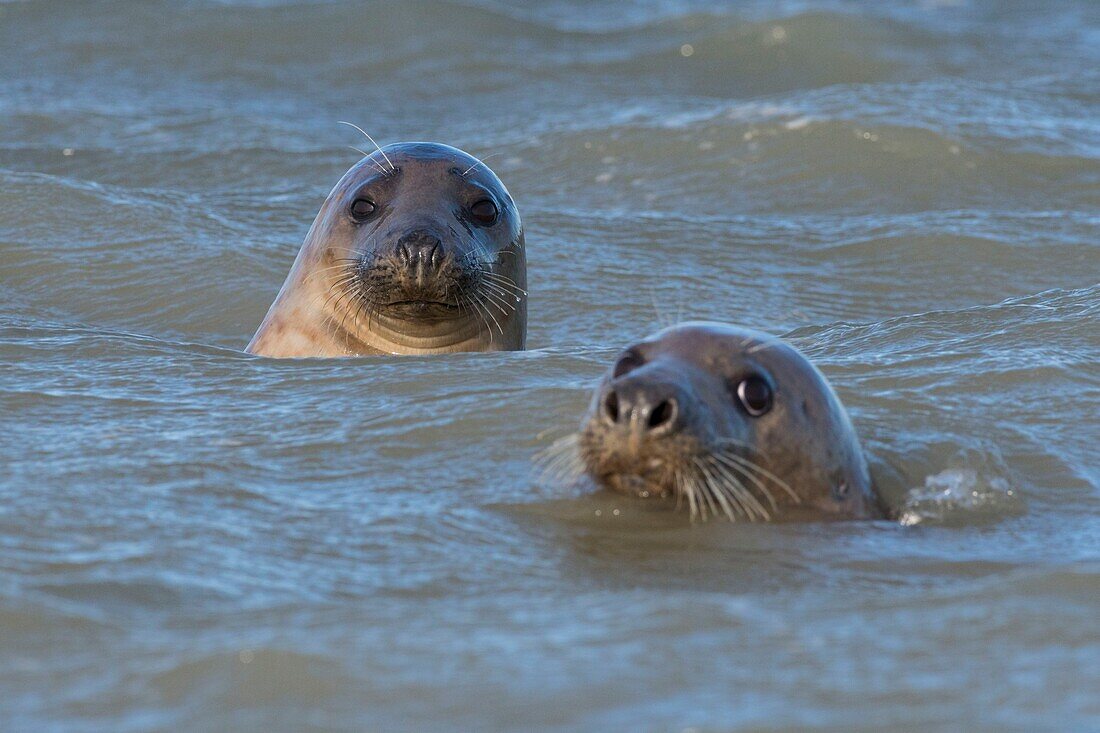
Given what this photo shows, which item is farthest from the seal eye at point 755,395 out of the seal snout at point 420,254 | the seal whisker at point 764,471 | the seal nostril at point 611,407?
the seal snout at point 420,254

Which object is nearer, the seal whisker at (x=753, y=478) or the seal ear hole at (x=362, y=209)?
the seal whisker at (x=753, y=478)

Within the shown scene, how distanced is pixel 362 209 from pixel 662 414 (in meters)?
2.72

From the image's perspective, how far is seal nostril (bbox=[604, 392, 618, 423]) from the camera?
15.9 ft

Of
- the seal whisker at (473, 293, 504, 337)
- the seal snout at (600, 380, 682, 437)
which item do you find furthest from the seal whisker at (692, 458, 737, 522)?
the seal whisker at (473, 293, 504, 337)

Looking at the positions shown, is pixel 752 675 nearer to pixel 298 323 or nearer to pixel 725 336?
pixel 725 336

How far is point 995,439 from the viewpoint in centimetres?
597

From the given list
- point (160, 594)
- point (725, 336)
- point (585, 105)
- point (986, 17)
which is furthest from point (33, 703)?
point (986, 17)

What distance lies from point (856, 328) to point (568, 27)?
11.2 metres

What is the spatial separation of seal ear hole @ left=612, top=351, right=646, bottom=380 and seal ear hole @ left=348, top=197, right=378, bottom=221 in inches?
90.2

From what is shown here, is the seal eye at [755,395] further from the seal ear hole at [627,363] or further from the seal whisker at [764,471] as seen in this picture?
the seal ear hole at [627,363]

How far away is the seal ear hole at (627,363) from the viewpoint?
5113 mm

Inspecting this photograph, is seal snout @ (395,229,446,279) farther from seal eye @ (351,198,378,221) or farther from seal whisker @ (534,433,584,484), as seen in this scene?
seal whisker @ (534,433,584,484)

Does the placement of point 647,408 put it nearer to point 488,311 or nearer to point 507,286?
point 488,311

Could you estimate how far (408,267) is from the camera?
686 cm
